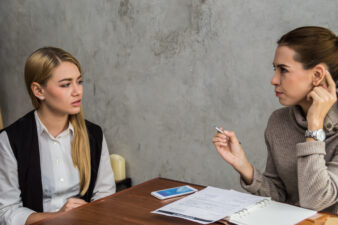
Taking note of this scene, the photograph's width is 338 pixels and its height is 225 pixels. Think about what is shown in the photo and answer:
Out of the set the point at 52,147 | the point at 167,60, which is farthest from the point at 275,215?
the point at 167,60

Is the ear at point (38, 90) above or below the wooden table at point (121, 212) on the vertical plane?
above

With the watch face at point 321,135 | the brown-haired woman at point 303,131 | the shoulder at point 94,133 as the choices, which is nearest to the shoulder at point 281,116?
the brown-haired woman at point 303,131

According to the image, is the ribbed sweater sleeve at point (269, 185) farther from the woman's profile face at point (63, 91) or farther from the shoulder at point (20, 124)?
the shoulder at point (20, 124)

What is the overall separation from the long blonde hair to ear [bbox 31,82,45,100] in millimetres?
15

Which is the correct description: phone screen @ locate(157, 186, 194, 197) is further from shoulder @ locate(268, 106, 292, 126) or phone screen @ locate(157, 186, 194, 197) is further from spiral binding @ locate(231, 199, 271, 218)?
shoulder @ locate(268, 106, 292, 126)

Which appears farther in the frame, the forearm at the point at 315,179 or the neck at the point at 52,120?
the neck at the point at 52,120

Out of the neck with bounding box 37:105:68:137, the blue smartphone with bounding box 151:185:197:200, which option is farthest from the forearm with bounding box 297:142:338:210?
the neck with bounding box 37:105:68:137

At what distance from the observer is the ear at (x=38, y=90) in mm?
1814

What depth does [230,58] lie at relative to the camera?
7.53 feet

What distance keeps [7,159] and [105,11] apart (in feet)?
4.94

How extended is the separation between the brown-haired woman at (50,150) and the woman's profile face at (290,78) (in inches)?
36.5

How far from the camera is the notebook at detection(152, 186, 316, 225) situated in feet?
3.61

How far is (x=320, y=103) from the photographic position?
134 cm

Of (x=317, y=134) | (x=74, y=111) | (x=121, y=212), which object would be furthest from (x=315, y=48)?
(x=74, y=111)
